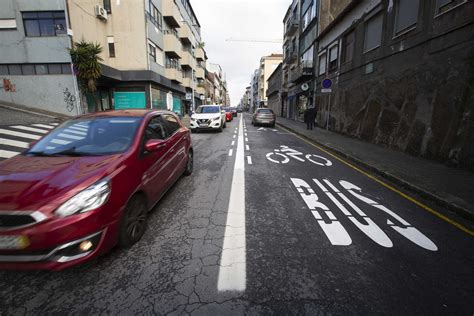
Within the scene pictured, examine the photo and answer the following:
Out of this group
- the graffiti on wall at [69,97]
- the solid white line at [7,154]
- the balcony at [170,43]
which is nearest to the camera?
the solid white line at [7,154]

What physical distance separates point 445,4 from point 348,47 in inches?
311

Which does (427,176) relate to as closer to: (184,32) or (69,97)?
(69,97)

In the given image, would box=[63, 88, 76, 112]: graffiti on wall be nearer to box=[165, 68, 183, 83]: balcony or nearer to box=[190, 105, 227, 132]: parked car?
box=[190, 105, 227, 132]: parked car

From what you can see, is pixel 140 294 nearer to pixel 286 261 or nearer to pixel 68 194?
pixel 68 194

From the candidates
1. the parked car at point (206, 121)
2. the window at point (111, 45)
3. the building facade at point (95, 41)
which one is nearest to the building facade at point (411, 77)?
the parked car at point (206, 121)

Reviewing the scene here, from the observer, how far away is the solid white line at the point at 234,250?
7.83 ft

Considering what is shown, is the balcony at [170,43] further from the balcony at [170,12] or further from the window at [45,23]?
the window at [45,23]

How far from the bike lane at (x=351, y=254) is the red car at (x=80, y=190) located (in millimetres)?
1533

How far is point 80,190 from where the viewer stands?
2.33 meters

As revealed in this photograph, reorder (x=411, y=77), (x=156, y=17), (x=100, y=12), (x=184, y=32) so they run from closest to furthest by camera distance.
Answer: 1. (x=411, y=77)
2. (x=100, y=12)
3. (x=156, y=17)
4. (x=184, y=32)

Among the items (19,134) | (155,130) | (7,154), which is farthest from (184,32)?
(155,130)

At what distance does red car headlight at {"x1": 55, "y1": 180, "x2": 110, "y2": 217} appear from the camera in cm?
220

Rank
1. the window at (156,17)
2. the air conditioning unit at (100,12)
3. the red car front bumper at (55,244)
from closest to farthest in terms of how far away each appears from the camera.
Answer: the red car front bumper at (55,244) → the air conditioning unit at (100,12) → the window at (156,17)

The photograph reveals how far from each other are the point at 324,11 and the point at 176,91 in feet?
68.1
